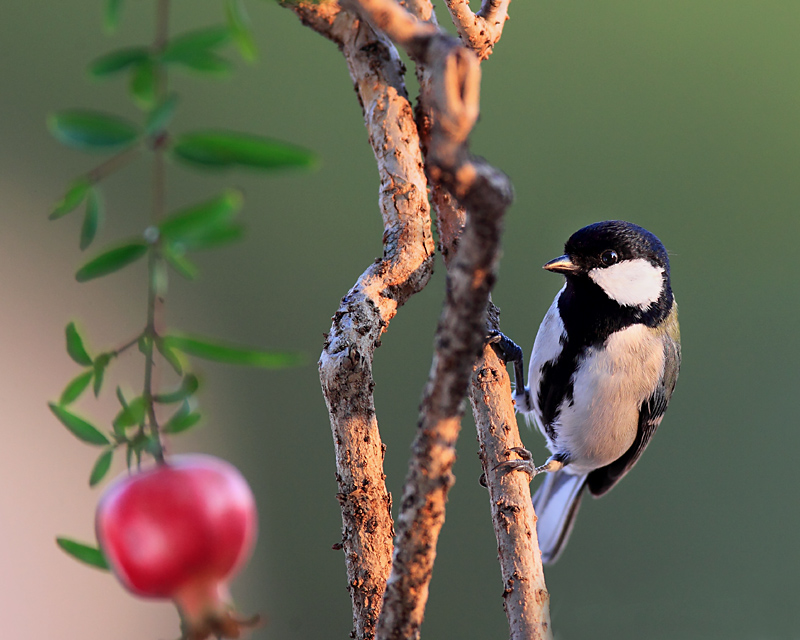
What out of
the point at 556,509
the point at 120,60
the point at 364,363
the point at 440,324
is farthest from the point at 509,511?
the point at 556,509

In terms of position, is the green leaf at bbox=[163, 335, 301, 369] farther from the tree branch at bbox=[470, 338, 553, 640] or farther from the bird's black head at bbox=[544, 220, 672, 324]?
the bird's black head at bbox=[544, 220, 672, 324]

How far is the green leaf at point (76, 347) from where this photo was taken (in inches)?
8.8

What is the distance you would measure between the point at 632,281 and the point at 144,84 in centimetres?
76

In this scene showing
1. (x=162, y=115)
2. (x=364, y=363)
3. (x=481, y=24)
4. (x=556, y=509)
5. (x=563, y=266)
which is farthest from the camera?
(x=556, y=509)

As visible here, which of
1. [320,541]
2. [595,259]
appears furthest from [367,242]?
[595,259]

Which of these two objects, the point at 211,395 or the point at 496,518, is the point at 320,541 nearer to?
the point at 211,395

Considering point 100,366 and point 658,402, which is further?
point 658,402

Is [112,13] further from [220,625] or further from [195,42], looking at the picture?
[220,625]

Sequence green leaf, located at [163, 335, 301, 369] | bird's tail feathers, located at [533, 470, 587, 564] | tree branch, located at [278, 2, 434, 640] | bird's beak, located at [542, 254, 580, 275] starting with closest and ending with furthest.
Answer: green leaf, located at [163, 335, 301, 369] → tree branch, located at [278, 2, 434, 640] → bird's beak, located at [542, 254, 580, 275] → bird's tail feathers, located at [533, 470, 587, 564]

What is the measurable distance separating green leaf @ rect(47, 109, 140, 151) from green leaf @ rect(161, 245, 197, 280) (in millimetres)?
29

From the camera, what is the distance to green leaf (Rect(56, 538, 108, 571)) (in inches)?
9.8

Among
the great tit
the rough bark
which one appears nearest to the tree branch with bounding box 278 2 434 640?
the rough bark

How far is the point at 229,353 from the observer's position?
188 mm

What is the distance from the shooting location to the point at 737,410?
1565mm
